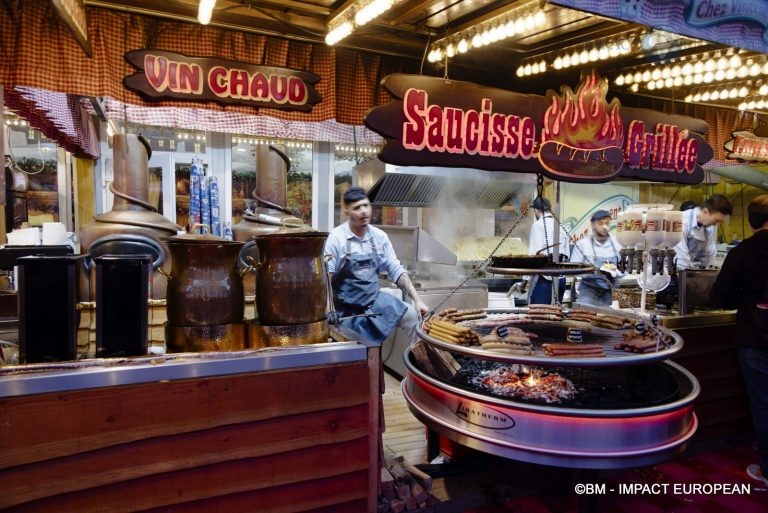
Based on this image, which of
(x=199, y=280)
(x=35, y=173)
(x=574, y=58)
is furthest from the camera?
(x=35, y=173)

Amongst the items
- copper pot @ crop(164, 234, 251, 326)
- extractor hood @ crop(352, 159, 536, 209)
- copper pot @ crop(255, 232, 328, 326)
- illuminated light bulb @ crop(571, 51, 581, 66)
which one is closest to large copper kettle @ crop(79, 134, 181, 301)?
copper pot @ crop(164, 234, 251, 326)

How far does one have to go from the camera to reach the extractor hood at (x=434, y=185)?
5.96 meters

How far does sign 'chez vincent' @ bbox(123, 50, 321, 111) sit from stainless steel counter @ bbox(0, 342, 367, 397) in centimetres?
270

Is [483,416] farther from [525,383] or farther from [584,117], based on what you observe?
[584,117]

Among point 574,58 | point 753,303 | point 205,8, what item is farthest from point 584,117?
point 205,8

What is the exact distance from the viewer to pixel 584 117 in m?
3.83

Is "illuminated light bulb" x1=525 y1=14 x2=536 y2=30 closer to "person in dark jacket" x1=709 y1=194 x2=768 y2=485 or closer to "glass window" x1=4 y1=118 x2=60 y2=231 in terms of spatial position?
"person in dark jacket" x1=709 y1=194 x2=768 y2=485

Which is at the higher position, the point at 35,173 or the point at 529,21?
the point at 529,21

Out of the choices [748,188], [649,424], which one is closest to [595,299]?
[649,424]

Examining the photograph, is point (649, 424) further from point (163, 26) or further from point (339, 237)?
point (163, 26)

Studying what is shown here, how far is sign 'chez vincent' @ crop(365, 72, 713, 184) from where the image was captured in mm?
3270

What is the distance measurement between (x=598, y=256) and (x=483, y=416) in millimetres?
4275

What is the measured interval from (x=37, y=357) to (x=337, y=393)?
1080 millimetres

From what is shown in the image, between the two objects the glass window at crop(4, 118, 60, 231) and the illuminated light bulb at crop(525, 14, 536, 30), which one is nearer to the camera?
the illuminated light bulb at crop(525, 14, 536, 30)
